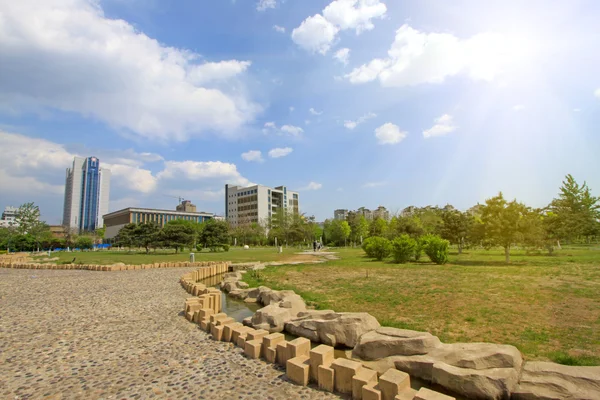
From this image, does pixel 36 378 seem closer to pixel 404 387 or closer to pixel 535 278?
pixel 404 387

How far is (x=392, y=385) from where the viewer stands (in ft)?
12.1

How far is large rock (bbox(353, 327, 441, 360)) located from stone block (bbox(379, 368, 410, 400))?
4.33ft

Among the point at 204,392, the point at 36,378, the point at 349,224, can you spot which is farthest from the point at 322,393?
the point at 349,224

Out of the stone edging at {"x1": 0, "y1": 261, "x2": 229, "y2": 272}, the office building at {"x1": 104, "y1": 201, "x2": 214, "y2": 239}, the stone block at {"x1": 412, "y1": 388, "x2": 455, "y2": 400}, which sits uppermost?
the office building at {"x1": 104, "y1": 201, "x2": 214, "y2": 239}

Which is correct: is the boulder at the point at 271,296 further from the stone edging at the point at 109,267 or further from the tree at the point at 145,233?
the tree at the point at 145,233

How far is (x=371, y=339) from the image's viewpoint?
5480mm

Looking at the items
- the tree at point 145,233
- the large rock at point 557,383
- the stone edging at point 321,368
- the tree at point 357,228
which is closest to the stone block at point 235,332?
the stone edging at point 321,368

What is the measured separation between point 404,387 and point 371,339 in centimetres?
175

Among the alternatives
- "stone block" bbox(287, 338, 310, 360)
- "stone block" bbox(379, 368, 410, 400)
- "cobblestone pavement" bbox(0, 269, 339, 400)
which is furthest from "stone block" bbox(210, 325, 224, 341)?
"stone block" bbox(379, 368, 410, 400)

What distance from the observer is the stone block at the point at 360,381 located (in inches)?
153

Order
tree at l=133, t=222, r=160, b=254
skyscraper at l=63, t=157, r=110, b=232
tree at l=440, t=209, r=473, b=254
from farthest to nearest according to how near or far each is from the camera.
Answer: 1. skyscraper at l=63, t=157, r=110, b=232
2. tree at l=133, t=222, r=160, b=254
3. tree at l=440, t=209, r=473, b=254

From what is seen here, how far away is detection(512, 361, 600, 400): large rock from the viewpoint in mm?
3529

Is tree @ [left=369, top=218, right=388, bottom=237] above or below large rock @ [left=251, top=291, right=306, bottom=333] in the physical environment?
above

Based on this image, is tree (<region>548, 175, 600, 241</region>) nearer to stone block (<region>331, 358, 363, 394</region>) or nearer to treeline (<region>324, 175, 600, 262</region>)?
treeline (<region>324, 175, 600, 262</region>)
